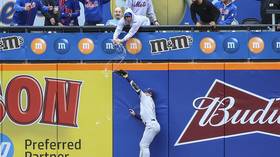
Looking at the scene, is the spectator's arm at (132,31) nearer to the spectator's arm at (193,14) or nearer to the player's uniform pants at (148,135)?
the spectator's arm at (193,14)

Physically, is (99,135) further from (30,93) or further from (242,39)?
(242,39)

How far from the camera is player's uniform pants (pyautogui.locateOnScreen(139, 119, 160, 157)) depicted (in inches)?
642

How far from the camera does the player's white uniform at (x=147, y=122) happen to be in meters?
16.3

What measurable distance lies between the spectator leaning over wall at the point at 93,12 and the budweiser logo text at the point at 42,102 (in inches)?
56.3

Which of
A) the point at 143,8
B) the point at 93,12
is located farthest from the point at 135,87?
the point at 93,12

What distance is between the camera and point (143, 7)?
1708cm

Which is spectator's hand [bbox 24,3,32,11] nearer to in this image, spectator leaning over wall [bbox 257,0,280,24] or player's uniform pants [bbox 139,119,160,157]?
player's uniform pants [bbox 139,119,160,157]

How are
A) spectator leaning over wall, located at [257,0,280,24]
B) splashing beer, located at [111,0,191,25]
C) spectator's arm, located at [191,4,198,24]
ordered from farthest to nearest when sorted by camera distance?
splashing beer, located at [111,0,191,25], spectator's arm, located at [191,4,198,24], spectator leaning over wall, located at [257,0,280,24]

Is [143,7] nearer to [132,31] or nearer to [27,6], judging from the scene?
[132,31]

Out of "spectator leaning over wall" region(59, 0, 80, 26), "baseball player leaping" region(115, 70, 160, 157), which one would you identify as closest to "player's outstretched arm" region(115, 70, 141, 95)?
"baseball player leaping" region(115, 70, 160, 157)

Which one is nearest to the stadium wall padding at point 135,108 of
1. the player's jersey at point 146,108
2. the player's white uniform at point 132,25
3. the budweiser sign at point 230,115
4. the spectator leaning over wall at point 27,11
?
the budweiser sign at point 230,115

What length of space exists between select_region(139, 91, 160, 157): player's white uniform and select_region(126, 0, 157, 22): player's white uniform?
1.85m

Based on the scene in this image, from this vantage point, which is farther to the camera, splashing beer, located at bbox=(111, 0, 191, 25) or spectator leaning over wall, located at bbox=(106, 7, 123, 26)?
splashing beer, located at bbox=(111, 0, 191, 25)

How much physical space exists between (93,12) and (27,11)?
1451 mm
